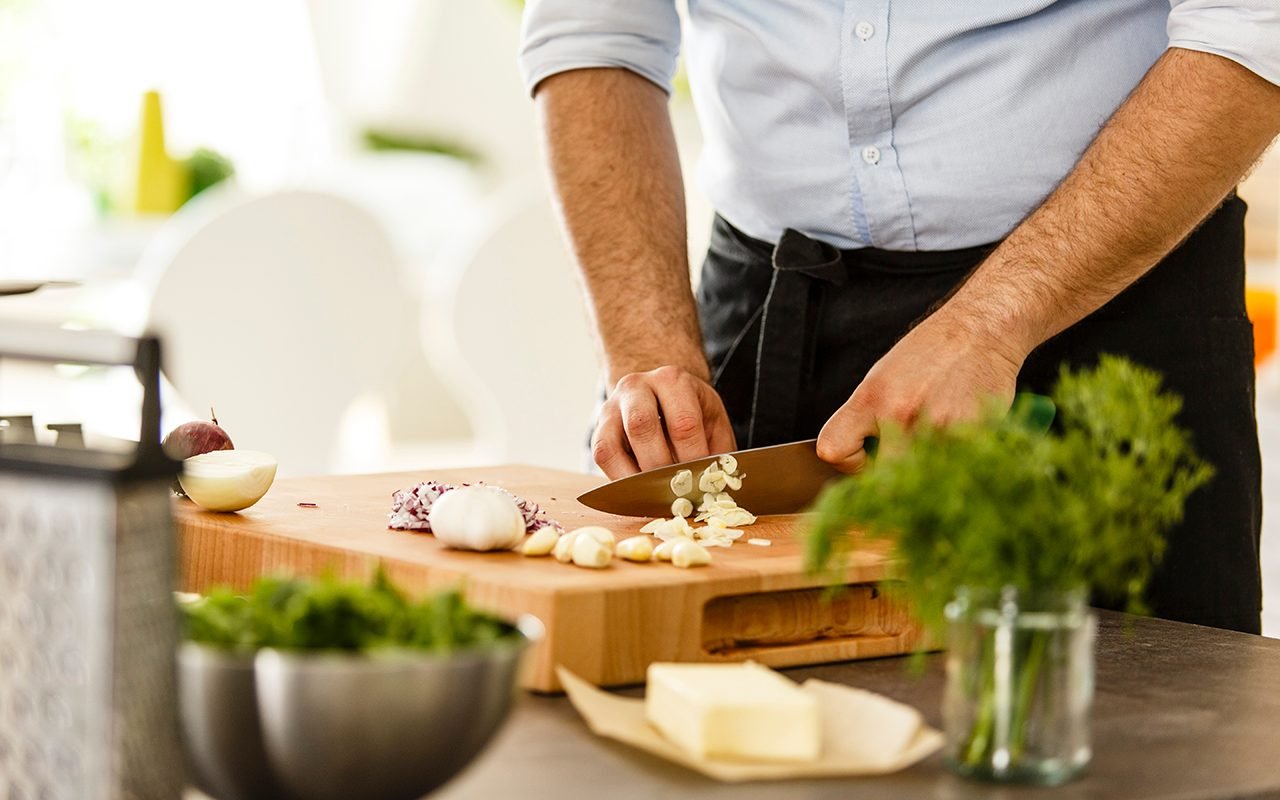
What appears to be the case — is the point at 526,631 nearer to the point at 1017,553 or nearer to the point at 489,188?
the point at 1017,553

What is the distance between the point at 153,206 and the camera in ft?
13.1

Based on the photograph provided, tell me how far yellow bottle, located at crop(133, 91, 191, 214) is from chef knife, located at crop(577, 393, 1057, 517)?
2936 millimetres

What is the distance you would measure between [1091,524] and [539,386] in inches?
101

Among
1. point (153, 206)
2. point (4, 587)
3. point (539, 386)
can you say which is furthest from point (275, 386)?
point (4, 587)

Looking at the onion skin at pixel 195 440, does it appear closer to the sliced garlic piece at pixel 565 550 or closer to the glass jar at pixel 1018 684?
the sliced garlic piece at pixel 565 550

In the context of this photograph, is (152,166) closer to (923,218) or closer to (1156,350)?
(923,218)

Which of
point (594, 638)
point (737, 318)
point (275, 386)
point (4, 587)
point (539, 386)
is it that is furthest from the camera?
point (539, 386)

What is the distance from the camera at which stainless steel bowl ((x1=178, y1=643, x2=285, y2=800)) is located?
67cm

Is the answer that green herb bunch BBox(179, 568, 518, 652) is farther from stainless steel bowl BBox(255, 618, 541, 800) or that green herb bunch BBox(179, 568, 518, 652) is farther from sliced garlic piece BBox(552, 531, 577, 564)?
sliced garlic piece BBox(552, 531, 577, 564)

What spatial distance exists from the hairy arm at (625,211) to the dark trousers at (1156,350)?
0.33 ft

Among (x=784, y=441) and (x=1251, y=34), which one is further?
(x=784, y=441)

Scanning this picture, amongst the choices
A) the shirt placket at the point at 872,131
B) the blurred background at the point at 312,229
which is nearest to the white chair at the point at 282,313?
the blurred background at the point at 312,229

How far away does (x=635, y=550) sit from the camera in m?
1.07

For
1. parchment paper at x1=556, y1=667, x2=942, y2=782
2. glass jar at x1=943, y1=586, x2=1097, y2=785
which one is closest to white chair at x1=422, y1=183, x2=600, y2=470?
parchment paper at x1=556, y1=667, x2=942, y2=782
